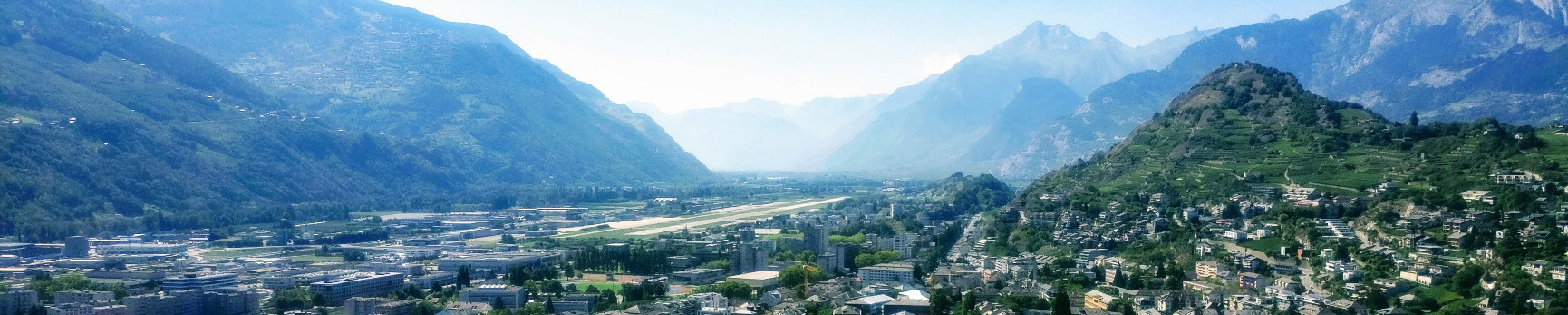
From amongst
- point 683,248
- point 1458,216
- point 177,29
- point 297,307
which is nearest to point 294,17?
point 177,29

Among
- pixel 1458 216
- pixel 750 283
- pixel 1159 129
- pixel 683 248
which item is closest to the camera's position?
pixel 1458 216

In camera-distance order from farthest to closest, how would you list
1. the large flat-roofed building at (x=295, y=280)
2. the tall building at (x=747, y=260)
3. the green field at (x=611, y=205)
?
the green field at (x=611, y=205)
the tall building at (x=747, y=260)
the large flat-roofed building at (x=295, y=280)

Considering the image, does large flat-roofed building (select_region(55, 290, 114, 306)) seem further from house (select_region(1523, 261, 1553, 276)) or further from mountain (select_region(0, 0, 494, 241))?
house (select_region(1523, 261, 1553, 276))

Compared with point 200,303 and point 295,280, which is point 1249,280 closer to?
point 200,303

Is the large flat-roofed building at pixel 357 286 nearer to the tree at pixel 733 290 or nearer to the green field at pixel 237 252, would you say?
the tree at pixel 733 290

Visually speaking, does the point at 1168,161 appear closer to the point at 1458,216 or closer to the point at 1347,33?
the point at 1458,216

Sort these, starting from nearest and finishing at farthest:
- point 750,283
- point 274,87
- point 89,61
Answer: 1. point 750,283
2. point 89,61
3. point 274,87

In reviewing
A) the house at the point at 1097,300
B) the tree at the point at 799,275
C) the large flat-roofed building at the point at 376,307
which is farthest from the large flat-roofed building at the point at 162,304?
the house at the point at 1097,300

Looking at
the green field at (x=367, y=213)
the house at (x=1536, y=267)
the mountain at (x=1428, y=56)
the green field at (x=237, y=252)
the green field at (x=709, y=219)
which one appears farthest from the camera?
the mountain at (x=1428, y=56)
